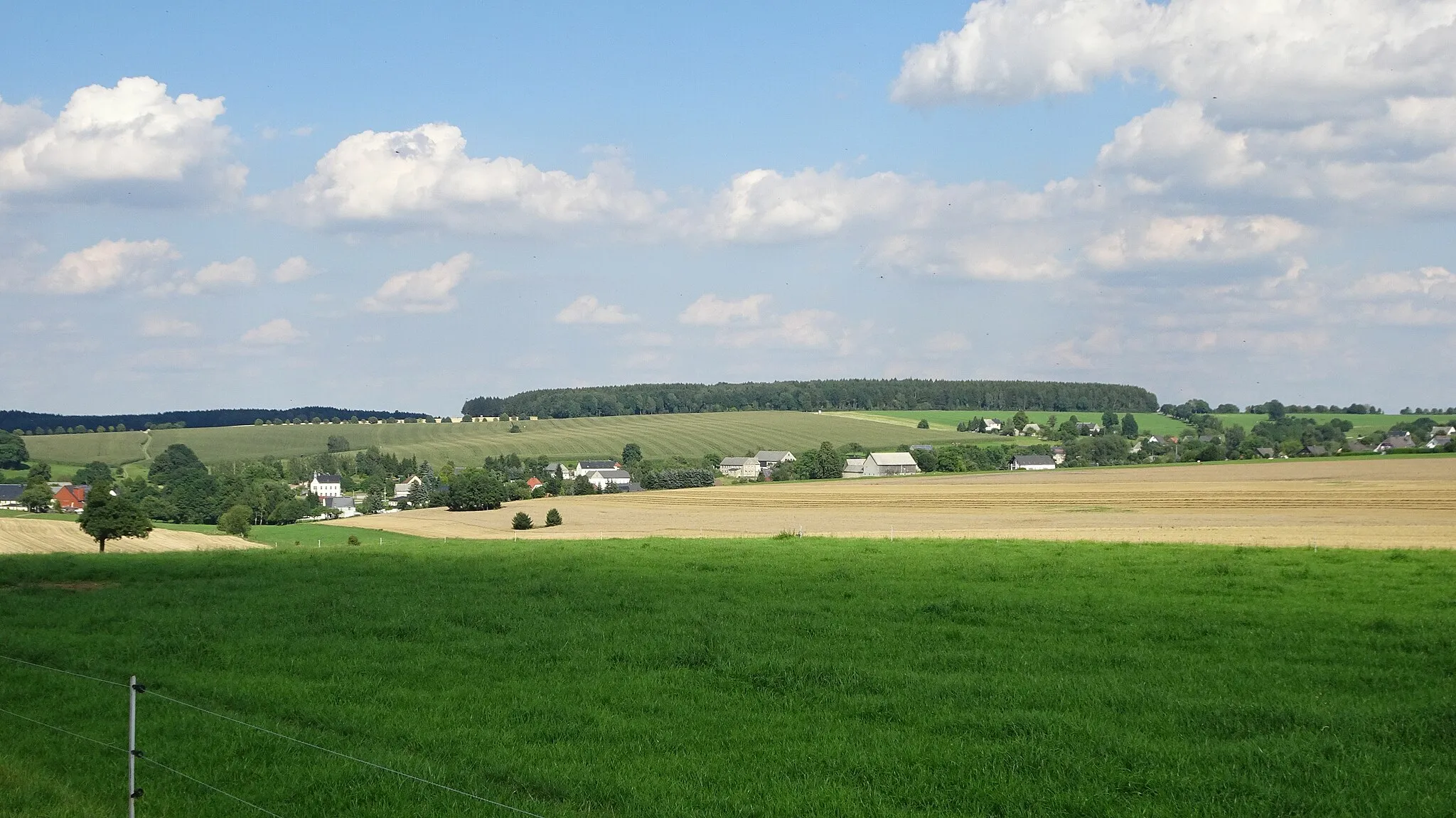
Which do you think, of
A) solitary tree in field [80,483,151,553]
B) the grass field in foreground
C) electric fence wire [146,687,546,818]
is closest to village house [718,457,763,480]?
solitary tree in field [80,483,151,553]

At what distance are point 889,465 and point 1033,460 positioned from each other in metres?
18.8

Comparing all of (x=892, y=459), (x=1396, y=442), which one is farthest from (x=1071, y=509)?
(x=1396, y=442)

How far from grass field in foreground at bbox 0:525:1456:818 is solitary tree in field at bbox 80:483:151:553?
18444 mm

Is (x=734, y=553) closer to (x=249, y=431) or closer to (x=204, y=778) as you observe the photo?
(x=204, y=778)

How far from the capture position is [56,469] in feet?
449

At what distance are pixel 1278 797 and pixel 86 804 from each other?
11789 mm

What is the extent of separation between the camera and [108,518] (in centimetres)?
4631

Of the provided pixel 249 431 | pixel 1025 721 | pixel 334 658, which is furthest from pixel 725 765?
pixel 249 431

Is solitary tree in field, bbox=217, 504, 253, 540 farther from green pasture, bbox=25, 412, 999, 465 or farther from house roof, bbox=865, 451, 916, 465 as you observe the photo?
house roof, bbox=865, 451, 916, 465

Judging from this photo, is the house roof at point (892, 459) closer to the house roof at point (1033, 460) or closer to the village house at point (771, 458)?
the village house at point (771, 458)

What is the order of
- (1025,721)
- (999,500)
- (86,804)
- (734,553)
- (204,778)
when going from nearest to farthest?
(86,804), (204,778), (1025,721), (734,553), (999,500)

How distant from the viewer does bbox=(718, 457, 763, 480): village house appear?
148375 mm

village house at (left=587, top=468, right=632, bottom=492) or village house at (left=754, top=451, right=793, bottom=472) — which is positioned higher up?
village house at (left=754, top=451, right=793, bottom=472)

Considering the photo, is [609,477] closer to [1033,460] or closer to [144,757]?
[1033,460]
